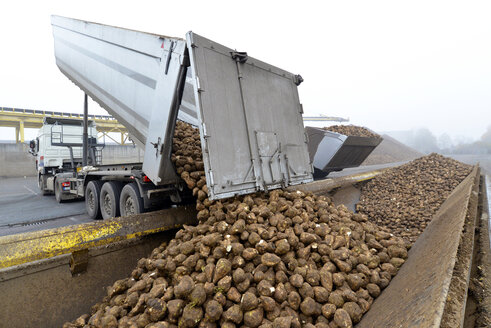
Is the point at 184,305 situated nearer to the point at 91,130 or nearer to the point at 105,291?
the point at 105,291

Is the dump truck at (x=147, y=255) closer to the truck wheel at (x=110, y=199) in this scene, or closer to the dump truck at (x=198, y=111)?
the dump truck at (x=198, y=111)

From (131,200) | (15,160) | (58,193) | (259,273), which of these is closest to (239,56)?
(259,273)

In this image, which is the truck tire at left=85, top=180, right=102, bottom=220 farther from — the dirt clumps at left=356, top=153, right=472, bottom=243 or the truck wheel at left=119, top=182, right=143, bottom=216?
the dirt clumps at left=356, top=153, right=472, bottom=243

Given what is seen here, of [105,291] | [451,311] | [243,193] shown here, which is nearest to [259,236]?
[243,193]

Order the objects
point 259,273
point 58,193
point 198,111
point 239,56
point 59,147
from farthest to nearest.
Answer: point 59,147, point 58,193, point 239,56, point 198,111, point 259,273

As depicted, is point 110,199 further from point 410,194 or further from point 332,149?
point 410,194

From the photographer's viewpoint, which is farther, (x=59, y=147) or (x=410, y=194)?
(x=59, y=147)

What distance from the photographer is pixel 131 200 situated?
380cm

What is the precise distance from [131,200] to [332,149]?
5.50 m

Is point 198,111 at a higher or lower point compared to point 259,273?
higher

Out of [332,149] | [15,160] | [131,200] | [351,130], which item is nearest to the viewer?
[131,200]

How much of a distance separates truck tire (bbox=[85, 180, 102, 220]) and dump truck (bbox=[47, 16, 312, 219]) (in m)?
0.04

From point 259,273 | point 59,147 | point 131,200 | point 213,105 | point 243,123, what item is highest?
point 59,147

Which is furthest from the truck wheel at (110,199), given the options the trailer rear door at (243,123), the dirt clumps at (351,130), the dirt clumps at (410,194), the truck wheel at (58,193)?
the dirt clumps at (351,130)
